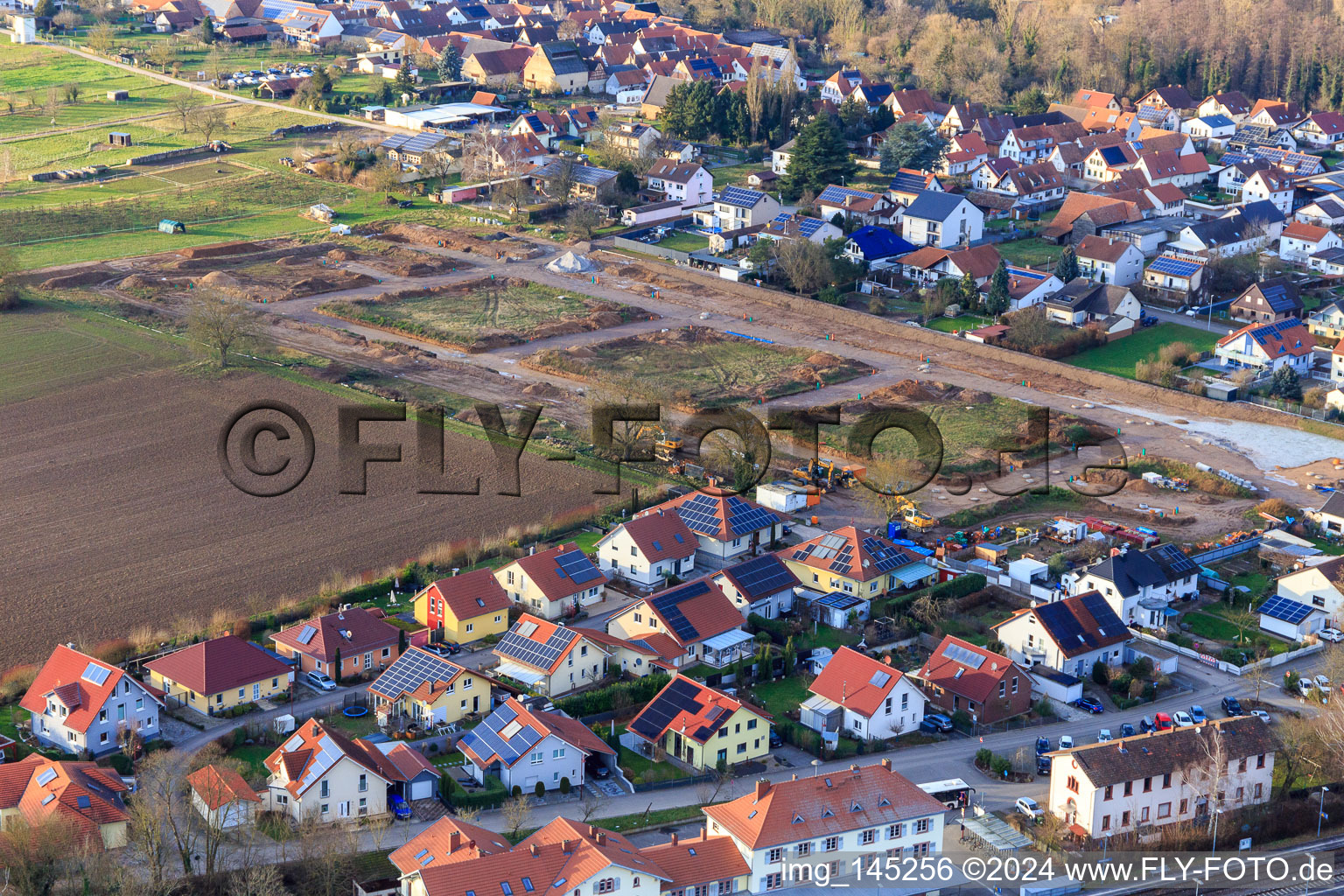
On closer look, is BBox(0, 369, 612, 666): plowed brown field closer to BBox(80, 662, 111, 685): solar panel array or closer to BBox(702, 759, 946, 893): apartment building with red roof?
BBox(80, 662, 111, 685): solar panel array

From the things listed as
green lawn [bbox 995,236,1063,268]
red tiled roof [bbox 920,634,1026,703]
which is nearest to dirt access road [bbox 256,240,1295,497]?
red tiled roof [bbox 920,634,1026,703]

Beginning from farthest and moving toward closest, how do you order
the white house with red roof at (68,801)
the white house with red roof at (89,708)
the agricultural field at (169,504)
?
the agricultural field at (169,504) < the white house with red roof at (89,708) < the white house with red roof at (68,801)

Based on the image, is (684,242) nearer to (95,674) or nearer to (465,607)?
(465,607)

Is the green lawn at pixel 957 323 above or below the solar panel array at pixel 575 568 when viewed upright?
above

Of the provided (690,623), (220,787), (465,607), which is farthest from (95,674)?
(690,623)

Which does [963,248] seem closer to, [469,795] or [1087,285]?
[1087,285]

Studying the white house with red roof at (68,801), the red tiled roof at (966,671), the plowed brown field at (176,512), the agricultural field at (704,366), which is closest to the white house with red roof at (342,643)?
the plowed brown field at (176,512)

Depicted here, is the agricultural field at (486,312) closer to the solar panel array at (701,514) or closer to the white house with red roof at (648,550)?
the solar panel array at (701,514)

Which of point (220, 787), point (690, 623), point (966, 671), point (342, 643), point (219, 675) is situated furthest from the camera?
point (690, 623)
